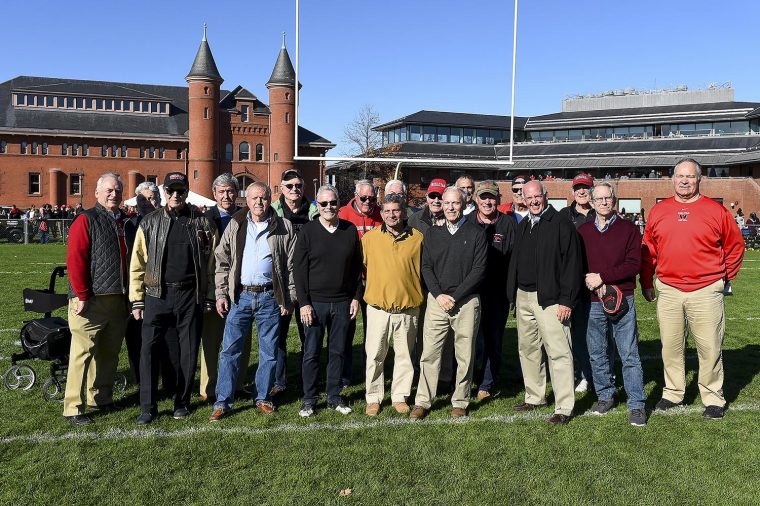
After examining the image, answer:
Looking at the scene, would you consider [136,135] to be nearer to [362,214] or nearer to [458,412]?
[362,214]

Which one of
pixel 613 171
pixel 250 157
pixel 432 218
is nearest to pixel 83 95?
pixel 250 157

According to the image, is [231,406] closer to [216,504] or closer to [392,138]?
[216,504]

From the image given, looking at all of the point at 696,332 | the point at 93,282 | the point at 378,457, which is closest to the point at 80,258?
the point at 93,282

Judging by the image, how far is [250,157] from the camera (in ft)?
195

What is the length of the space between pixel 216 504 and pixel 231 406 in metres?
1.84

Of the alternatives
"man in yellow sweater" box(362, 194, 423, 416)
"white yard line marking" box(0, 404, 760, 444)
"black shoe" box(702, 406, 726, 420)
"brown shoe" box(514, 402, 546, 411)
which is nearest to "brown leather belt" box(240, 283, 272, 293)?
"man in yellow sweater" box(362, 194, 423, 416)

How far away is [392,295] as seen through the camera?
17.7ft

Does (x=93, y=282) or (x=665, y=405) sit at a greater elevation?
(x=93, y=282)

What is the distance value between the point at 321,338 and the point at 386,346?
1.81 ft

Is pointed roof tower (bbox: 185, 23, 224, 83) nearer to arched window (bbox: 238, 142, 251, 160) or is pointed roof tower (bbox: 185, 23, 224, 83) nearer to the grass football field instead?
arched window (bbox: 238, 142, 251, 160)

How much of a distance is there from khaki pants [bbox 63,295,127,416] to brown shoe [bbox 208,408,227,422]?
993 mm

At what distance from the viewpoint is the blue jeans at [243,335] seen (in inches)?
211

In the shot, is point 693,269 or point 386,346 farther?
point 386,346


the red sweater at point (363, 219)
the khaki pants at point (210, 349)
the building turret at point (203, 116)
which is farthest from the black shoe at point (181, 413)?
the building turret at point (203, 116)
